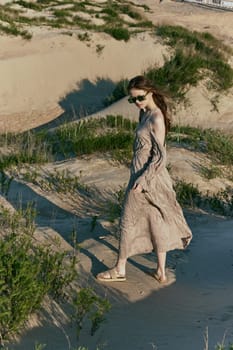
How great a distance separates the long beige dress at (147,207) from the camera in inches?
241

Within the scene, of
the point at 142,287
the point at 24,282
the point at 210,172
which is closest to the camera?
the point at 24,282

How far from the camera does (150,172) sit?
19.9 ft

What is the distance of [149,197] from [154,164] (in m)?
0.29

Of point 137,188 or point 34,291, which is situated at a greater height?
point 137,188

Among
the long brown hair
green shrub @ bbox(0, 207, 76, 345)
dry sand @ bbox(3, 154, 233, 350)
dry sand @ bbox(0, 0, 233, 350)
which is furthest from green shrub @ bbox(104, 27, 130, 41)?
green shrub @ bbox(0, 207, 76, 345)

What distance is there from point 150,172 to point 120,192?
7.38 feet

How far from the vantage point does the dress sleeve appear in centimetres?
605

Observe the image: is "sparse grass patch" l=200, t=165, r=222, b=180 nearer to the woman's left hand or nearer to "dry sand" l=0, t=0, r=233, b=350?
"dry sand" l=0, t=0, r=233, b=350

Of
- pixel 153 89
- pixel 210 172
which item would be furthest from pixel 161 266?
pixel 210 172

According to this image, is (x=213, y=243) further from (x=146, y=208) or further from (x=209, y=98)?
(x=209, y=98)

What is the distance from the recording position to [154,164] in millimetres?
6078

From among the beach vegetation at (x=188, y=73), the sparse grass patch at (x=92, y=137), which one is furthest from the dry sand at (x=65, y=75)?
the sparse grass patch at (x=92, y=137)

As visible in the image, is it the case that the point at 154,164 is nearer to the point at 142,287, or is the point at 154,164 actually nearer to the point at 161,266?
the point at 161,266

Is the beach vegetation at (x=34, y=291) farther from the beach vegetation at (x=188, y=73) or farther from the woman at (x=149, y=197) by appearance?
the beach vegetation at (x=188, y=73)
